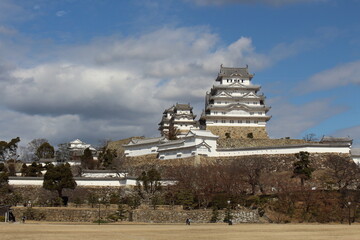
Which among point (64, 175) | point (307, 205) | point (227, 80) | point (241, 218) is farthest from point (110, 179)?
point (227, 80)

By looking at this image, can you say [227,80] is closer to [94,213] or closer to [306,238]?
[94,213]

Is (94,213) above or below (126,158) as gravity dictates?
below

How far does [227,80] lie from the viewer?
218 feet

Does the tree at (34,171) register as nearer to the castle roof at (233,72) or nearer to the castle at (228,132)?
the castle at (228,132)

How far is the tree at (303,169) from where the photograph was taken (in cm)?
4381

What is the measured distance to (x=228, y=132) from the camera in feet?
202

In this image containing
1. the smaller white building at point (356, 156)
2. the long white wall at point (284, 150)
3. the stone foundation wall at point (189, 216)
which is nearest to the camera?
the stone foundation wall at point (189, 216)

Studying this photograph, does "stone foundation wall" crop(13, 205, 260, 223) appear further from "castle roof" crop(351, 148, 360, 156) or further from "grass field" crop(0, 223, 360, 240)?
"castle roof" crop(351, 148, 360, 156)

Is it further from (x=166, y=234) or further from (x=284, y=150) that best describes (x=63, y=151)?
(x=166, y=234)

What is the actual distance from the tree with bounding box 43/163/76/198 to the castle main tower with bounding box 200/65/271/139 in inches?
852

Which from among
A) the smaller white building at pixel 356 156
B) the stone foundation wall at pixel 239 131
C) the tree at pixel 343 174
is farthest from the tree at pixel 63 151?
the tree at pixel 343 174

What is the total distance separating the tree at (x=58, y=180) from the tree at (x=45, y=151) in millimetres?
28257

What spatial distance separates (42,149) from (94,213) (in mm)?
35101

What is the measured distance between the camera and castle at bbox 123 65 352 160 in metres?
52.2
